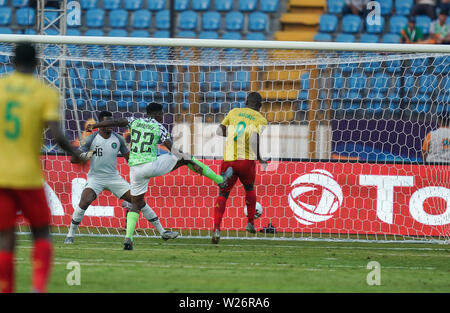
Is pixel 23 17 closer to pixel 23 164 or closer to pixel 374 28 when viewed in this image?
pixel 374 28

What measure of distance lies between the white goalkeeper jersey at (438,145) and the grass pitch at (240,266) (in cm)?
154

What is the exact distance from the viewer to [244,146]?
11031mm

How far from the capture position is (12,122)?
5.50 m

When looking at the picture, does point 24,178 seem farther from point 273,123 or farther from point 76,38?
point 273,123

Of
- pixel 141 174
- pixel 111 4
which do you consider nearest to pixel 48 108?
pixel 141 174

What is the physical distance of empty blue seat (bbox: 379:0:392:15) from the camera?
19.4 metres

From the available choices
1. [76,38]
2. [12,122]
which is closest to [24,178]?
[12,122]

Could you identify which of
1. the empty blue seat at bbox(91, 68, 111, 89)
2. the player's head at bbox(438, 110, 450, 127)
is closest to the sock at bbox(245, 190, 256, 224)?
the player's head at bbox(438, 110, 450, 127)

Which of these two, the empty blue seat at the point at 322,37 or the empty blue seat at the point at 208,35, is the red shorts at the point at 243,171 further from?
the empty blue seat at the point at 322,37

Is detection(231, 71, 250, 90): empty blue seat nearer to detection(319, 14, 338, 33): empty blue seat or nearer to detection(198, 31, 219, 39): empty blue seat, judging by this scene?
detection(198, 31, 219, 39): empty blue seat

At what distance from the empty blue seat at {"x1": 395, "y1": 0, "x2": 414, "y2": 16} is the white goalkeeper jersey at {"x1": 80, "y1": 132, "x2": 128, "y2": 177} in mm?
10559

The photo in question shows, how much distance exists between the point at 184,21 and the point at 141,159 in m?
9.46

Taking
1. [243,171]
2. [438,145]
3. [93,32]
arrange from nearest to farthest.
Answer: [243,171] < [438,145] < [93,32]

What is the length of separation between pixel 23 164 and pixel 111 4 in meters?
14.7
